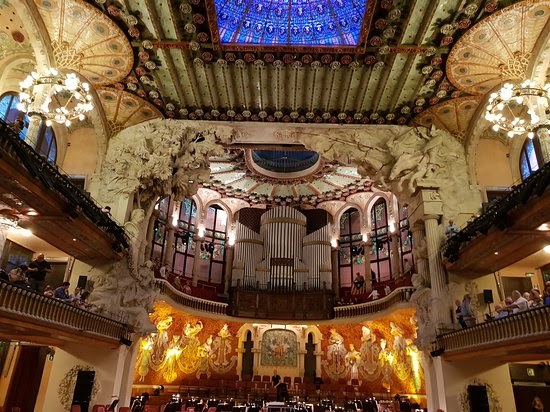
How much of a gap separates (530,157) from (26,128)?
16.0 meters

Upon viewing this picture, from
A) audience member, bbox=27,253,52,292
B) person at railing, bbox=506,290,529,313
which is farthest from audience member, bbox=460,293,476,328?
audience member, bbox=27,253,52,292

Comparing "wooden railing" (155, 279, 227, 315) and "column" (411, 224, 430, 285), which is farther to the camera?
"wooden railing" (155, 279, 227, 315)

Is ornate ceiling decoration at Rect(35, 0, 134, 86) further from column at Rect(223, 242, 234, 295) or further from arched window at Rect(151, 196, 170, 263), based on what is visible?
column at Rect(223, 242, 234, 295)

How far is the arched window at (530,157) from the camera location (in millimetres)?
13274

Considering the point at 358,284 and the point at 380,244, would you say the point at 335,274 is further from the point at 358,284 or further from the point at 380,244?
the point at 380,244

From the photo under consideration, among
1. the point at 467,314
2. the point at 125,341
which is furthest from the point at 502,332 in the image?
the point at 125,341

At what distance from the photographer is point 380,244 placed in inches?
848

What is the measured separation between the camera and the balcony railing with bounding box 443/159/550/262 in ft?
27.2

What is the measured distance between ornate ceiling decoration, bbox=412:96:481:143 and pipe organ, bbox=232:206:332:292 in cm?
954

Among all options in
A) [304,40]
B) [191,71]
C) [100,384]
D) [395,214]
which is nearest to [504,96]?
[304,40]

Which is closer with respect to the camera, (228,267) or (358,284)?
(358,284)

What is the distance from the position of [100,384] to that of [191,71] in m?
9.77

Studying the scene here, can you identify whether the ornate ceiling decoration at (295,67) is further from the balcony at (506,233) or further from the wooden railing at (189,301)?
the wooden railing at (189,301)

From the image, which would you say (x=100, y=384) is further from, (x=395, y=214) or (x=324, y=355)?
(x=395, y=214)
